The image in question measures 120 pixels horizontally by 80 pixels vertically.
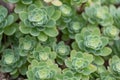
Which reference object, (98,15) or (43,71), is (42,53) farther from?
(98,15)

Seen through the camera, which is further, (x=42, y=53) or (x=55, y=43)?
(x=55, y=43)

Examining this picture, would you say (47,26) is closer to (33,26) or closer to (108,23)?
(33,26)

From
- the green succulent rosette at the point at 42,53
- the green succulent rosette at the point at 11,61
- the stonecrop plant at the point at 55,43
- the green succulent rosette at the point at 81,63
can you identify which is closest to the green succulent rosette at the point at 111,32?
the stonecrop plant at the point at 55,43

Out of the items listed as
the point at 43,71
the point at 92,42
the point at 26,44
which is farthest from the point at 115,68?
the point at 26,44

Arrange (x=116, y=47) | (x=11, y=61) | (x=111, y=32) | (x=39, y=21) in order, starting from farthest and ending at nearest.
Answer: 1. (x=116, y=47)
2. (x=111, y=32)
3. (x=11, y=61)
4. (x=39, y=21)

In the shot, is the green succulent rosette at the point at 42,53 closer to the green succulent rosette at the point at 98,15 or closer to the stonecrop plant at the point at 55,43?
the stonecrop plant at the point at 55,43

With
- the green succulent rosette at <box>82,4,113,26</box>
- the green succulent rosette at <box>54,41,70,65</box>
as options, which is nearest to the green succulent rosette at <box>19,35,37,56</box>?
the green succulent rosette at <box>54,41,70,65</box>
